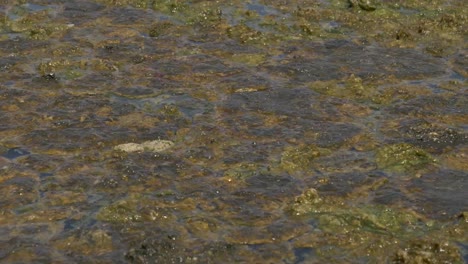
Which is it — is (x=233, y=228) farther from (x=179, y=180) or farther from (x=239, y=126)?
(x=239, y=126)

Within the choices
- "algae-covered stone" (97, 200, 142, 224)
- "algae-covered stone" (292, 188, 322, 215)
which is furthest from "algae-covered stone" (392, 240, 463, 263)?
"algae-covered stone" (97, 200, 142, 224)

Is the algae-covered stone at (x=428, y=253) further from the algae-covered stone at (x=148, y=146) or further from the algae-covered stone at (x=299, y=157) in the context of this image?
the algae-covered stone at (x=148, y=146)

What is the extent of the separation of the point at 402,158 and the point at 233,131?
2710 mm

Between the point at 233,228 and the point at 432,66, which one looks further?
the point at 432,66

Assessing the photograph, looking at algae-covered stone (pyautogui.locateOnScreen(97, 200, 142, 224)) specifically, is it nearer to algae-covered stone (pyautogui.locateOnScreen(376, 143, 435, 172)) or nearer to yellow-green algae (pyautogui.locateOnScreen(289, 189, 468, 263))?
yellow-green algae (pyautogui.locateOnScreen(289, 189, 468, 263))

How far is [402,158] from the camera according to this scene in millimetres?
11883

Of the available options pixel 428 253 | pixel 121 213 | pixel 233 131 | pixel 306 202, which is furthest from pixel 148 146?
pixel 428 253

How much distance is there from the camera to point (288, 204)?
420 inches

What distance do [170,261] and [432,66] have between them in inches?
320

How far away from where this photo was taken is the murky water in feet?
32.5

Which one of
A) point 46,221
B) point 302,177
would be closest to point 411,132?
point 302,177

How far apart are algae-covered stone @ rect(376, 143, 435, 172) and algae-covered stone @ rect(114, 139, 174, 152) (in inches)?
127

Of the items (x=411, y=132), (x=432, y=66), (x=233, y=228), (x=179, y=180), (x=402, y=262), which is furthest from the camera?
(x=432, y=66)

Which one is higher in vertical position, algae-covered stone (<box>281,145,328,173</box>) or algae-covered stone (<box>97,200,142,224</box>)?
algae-covered stone (<box>281,145,328,173</box>)
